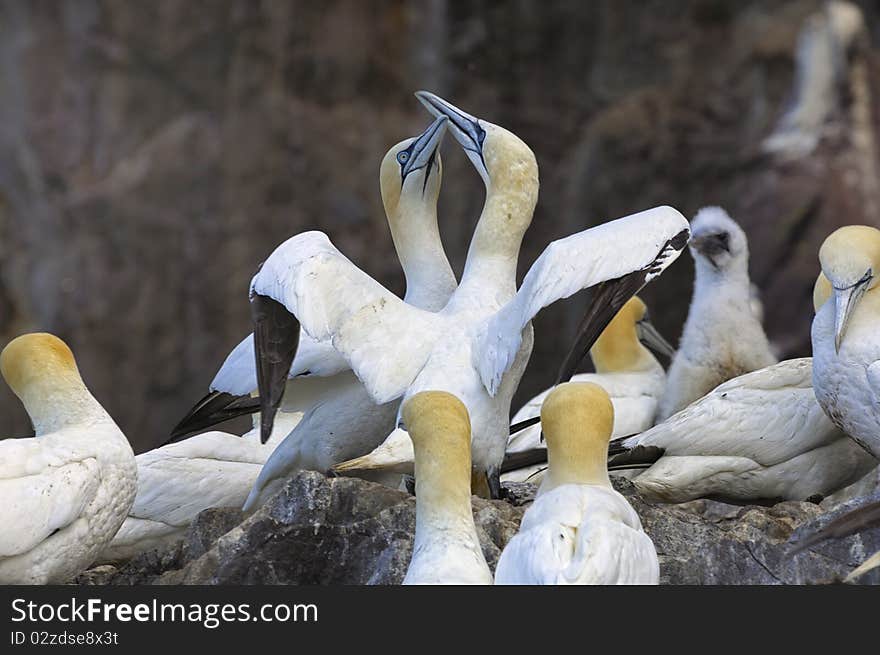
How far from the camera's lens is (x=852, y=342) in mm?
6332

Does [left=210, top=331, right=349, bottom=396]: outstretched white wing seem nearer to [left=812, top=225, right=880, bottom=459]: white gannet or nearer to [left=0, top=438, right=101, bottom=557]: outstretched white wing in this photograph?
[left=0, top=438, right=101, bottom=557]: outstretched white wing

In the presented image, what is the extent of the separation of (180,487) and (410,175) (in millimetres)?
1598

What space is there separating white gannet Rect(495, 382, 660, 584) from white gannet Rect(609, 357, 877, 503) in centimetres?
169

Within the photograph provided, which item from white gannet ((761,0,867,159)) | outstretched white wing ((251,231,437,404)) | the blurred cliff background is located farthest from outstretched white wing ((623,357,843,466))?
the blurred cliff background

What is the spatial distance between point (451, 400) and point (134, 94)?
413 inches

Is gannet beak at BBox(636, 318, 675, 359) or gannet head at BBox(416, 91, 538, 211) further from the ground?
gannet beak at BBox(636, 318, 675, 359)

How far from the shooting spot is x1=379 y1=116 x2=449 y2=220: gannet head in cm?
716

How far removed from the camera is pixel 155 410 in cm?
1523

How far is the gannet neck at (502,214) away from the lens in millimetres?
6609

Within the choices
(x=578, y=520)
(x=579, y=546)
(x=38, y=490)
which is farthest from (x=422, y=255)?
(x=579, y=546)

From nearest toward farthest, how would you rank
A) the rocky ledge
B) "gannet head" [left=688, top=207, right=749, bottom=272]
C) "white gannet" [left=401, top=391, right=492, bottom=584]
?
"white gannet" [left=401, top=391, right=492, bottom=584]
the rocky ledge
"gannet head" [left=688, top=207, right=749, bottom=272]

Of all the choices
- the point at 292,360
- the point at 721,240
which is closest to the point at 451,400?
the point at 292,360

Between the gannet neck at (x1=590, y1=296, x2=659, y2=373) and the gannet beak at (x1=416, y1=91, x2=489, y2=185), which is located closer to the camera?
the gannet beak at (x1=416, y1=91, x2=489, y2=185)

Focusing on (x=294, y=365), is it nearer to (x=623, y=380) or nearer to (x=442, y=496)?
(x=442, y=496)
